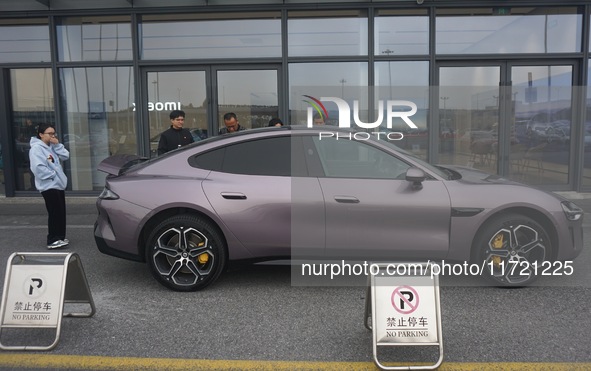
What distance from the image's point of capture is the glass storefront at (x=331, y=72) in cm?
927

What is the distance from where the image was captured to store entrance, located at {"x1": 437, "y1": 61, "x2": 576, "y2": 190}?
30.6 feet

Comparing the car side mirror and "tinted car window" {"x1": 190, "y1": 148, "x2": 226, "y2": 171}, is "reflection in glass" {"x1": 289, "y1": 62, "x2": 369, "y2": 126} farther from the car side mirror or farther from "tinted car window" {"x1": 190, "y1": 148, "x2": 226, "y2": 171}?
the car side mirror

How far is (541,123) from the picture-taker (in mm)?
9422

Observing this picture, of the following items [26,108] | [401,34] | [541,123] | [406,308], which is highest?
[401,34]

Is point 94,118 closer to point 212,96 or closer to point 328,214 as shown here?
point 212,96

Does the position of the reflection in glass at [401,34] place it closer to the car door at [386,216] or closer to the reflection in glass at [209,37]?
the reflection in glass at [209,37]

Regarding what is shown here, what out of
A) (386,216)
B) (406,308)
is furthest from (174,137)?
(406,308)

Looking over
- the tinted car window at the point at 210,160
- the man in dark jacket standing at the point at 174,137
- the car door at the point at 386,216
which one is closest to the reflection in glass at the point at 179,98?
the man in dark jacket standing at the point at 174,137

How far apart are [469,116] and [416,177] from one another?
582 cm

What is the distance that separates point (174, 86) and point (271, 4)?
2527mm

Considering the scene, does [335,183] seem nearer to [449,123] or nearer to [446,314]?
[446,314]

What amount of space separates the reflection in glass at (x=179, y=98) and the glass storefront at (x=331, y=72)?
0.07 feet

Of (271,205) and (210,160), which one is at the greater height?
(210,160)

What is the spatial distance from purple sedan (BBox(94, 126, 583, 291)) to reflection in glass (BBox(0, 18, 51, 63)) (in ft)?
21.5
